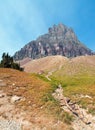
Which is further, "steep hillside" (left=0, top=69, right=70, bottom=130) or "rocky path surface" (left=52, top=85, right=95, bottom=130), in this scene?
"rocky path surface" (left=52, top=85, right=95, bottom=130)

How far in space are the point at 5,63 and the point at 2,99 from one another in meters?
40.6

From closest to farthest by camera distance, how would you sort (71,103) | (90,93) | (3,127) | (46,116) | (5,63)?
(3,127) < (46,116) < (71,103) < (90,93) < (5,63)

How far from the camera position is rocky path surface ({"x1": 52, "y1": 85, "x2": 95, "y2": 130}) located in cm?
3962

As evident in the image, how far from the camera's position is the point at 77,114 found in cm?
4334

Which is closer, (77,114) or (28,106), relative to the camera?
(77,114)

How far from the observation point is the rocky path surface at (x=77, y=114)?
39.6 m

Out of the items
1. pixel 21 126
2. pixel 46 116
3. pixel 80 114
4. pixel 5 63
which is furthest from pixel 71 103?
pixel 5 63

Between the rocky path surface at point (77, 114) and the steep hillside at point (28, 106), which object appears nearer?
the steep hillside at point (28, 106)

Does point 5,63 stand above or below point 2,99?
above

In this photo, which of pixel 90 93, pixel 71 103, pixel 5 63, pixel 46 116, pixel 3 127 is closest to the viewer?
pixel 3 127

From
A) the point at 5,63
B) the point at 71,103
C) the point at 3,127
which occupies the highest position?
the point at 5,63

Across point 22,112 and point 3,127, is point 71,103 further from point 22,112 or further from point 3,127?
point 3,127

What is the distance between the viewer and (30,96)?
48250 mm

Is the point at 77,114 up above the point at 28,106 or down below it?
below
